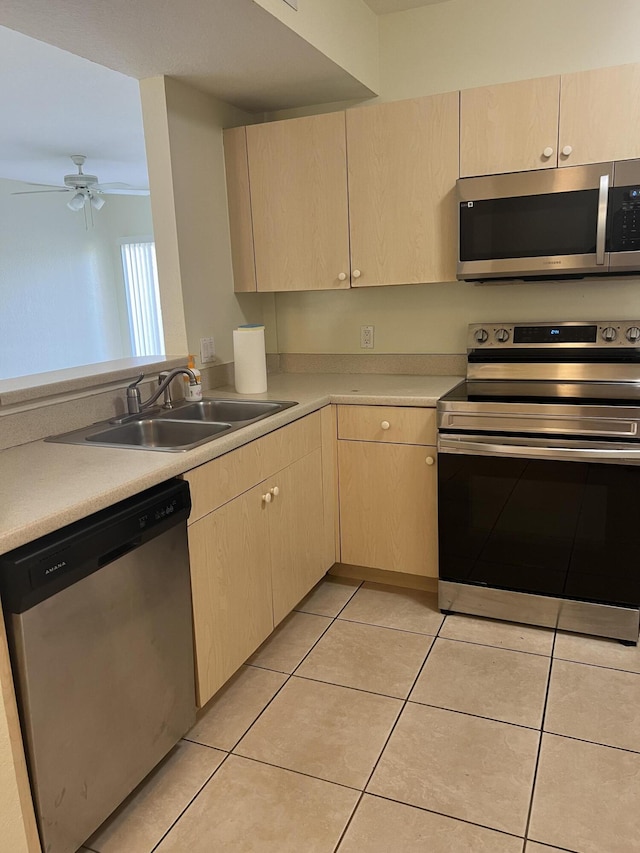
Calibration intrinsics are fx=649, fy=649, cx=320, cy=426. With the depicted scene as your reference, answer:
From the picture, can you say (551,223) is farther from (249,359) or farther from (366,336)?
(249,359)

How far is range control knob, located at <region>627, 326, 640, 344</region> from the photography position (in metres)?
2.58

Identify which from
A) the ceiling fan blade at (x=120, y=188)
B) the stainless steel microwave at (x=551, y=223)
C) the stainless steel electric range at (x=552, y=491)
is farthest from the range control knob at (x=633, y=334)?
the ceiling fan blade at (x=120, y=188)

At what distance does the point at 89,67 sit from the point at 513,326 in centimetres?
248

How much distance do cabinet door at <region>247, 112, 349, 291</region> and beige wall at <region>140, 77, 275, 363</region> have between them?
17 cm

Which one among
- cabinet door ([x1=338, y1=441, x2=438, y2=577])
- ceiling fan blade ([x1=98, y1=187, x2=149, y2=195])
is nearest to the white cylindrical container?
cabinet door ([x1=338, y1=441, x2=438, y2=577])

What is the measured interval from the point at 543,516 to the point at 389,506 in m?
0.63

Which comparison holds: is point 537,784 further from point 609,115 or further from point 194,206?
point 194,206

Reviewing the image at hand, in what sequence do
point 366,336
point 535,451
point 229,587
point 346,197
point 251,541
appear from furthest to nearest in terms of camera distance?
1. point 366,336
2. point 346,197
3. point 535,451
4. point 251,541
5. point 229,587

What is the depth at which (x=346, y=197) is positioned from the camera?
9.19 feet

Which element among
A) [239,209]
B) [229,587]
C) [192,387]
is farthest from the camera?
[239,209]

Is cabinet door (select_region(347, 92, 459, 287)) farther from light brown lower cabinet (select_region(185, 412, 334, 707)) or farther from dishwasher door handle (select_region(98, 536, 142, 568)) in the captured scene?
dishwasher door handle (select_region(98, 536, 142, 568))

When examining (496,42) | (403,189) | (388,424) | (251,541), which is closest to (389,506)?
(388,424)

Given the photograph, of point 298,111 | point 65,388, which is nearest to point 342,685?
point 65,388

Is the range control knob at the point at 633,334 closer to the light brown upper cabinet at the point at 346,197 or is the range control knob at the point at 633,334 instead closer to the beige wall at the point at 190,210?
the light brown upper cabinet at the point at 346,197
